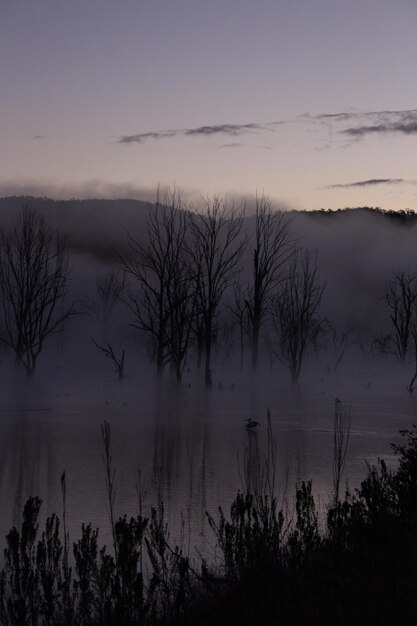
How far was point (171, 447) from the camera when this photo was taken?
17641 mm

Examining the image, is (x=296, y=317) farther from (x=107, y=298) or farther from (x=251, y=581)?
(x=251, y=581)

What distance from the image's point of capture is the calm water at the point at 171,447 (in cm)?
1111

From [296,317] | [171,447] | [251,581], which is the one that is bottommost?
[171,447]

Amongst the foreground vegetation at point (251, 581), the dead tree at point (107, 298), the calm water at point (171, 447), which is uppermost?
the dead tree at point (107, 298)

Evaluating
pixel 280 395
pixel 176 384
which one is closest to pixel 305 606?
pixel 280 395

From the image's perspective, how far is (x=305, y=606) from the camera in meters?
5.11

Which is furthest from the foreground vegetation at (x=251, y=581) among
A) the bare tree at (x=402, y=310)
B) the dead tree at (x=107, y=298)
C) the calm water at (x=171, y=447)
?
the dead tree at (x=107, y=298)

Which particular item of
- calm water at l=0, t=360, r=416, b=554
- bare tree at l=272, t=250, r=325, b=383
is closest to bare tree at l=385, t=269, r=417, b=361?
bare tree at l=272, t=250, r=325, b=383

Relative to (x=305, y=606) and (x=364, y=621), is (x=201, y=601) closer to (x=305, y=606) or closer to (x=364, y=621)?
(x=305, y=606)

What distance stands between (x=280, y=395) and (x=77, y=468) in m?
22.9

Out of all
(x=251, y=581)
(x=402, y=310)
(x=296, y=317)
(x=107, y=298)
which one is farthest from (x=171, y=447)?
(x=402, y=310)

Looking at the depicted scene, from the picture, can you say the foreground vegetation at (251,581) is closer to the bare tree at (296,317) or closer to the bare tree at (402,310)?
the bare tree at (296,317)

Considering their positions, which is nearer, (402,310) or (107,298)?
(107,298)

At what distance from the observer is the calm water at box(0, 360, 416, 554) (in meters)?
11.1
